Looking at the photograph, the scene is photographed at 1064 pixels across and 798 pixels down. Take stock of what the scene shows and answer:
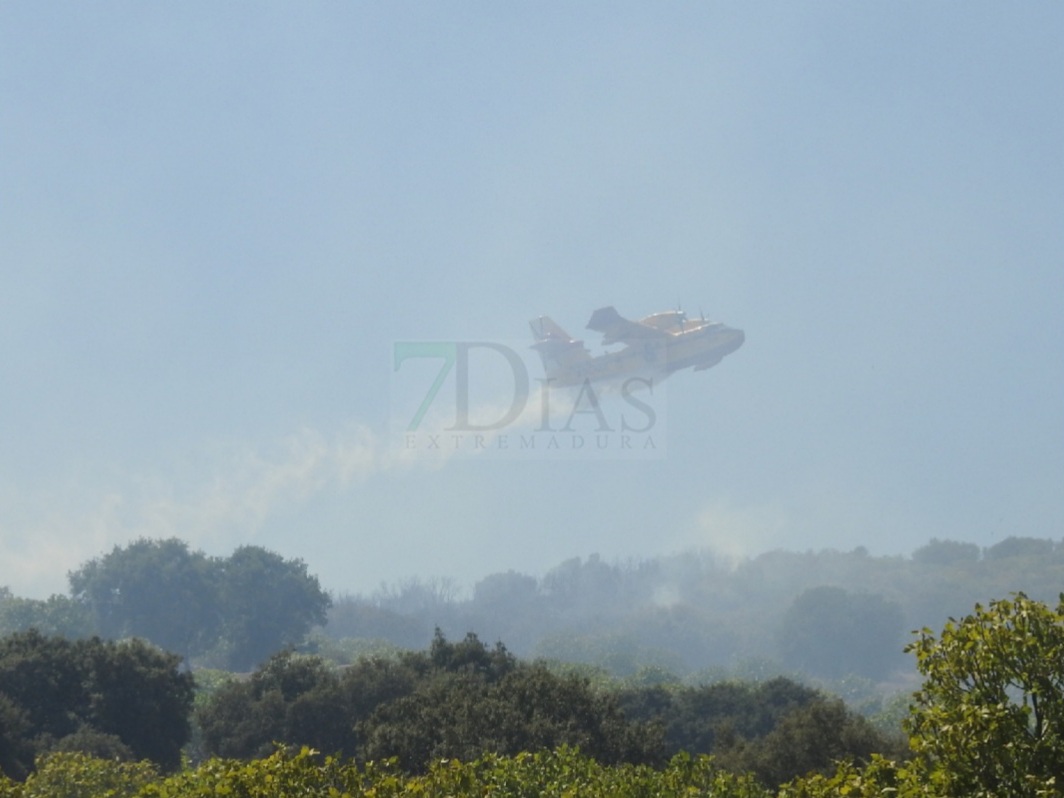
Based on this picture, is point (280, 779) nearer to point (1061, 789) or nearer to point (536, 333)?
point (1061, 789)

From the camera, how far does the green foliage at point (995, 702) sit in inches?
578

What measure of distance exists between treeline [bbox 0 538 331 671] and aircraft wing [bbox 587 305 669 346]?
55.5m

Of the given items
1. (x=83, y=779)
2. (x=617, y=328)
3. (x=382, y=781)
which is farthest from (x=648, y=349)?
(x=382, y=781)

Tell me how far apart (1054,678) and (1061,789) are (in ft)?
5.82

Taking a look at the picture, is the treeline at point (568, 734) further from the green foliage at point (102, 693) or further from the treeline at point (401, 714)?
the green foliage at point (102, 693)

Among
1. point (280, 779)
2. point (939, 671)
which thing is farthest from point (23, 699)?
point (939, 671)

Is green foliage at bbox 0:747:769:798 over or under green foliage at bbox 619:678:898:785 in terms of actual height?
over

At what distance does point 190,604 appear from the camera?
529 ft

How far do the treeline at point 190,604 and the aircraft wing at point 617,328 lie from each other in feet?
182

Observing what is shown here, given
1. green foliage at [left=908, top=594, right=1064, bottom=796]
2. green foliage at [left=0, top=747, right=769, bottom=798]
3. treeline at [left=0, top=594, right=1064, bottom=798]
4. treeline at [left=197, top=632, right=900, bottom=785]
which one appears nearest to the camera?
green foliage at [left=908, top=594, right=1064, bottom=796]

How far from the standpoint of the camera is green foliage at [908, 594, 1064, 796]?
14672mm

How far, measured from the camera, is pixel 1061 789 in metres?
14.4

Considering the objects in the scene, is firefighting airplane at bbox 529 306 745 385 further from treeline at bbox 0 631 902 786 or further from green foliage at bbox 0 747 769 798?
green foliage at bbox 0 747 769 798

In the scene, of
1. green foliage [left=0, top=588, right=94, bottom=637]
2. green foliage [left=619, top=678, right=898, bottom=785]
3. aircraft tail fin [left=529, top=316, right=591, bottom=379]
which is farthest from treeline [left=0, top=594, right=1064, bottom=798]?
green foliage [left=0, top=588, right=94, bottom=637]
